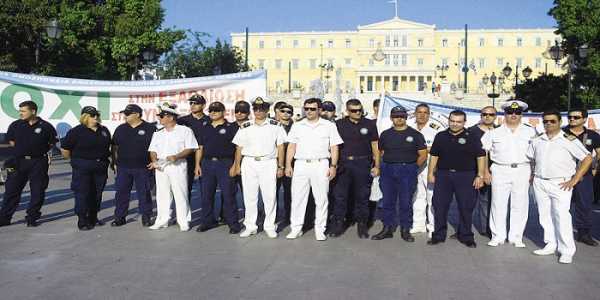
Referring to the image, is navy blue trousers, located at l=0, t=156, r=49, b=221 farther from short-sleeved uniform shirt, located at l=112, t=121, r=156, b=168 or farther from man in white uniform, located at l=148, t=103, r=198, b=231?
man in white uniform, located at l=148, t=103, r=198, b=231

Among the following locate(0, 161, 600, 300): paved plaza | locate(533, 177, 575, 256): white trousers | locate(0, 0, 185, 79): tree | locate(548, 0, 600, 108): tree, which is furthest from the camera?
locate(548, 0, 600, 108): tree

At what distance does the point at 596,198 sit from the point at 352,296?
315 inches

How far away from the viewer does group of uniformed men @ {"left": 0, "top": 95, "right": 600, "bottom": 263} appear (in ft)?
24.4

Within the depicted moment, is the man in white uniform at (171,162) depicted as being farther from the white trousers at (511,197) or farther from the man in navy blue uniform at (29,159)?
the white trousers at (511,197)

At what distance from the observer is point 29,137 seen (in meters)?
8.36

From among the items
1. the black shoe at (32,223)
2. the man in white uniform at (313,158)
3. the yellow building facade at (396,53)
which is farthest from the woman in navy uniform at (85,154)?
the yellow building facade at (396,53)

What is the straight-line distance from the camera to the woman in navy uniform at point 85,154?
326 inches

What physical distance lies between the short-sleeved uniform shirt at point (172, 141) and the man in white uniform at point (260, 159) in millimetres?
727

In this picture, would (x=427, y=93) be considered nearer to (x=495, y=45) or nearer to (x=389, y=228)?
(x=495, y=45)

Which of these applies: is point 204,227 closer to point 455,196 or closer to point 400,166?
point 400,166

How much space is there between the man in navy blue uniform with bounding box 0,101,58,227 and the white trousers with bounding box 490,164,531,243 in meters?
5.92

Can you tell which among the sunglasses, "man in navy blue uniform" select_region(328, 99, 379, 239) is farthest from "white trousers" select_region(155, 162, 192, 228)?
the sunglasses

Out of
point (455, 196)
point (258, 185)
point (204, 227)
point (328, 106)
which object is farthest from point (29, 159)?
point (455, 196)

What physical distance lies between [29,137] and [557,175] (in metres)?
6.65
